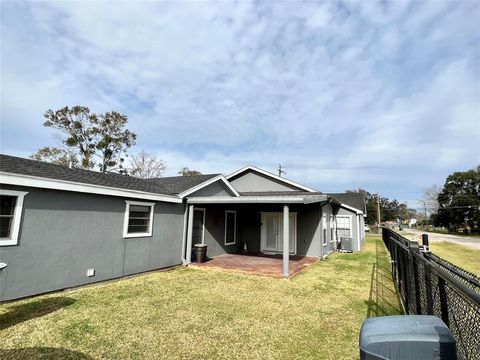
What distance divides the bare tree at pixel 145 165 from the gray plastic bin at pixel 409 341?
3374cm

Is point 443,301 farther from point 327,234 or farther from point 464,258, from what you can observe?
point 464,258

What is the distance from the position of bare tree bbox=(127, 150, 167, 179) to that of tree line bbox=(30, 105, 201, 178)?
2273 mm

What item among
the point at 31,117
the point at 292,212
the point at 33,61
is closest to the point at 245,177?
the point at 292,212

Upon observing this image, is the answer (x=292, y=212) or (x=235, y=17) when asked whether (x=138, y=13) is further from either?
(x=292, y=212)

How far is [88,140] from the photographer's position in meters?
27.9

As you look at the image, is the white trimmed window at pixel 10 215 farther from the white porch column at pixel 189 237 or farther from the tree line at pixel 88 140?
the tree line at pixel 88 140

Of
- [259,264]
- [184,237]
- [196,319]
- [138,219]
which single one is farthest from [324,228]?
[196,319]

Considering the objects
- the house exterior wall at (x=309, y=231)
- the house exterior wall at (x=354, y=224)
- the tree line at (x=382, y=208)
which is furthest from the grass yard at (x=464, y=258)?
the tree line at (x=382, y=208)

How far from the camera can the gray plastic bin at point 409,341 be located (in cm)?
178

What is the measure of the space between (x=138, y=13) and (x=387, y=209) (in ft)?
226

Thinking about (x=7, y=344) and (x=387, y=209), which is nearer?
(x=7, y=344)

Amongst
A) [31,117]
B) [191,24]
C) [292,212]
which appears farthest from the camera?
[31,117]

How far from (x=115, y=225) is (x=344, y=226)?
14.3 metres

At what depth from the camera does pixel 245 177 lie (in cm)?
1672
